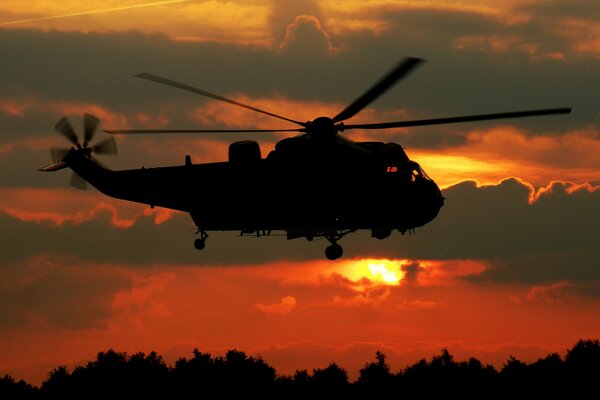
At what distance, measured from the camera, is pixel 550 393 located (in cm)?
17425

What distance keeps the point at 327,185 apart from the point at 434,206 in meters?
7.12

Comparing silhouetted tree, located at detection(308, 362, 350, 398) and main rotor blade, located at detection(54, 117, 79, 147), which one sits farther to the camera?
silhouetted tree, located at detection(308, 362, 350, 398)

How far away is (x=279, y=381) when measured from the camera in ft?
644

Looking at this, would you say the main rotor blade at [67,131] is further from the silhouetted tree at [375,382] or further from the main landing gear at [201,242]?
the silhouetted tree at [375,382]

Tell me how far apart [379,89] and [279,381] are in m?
135

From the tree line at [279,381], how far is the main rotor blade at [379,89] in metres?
116

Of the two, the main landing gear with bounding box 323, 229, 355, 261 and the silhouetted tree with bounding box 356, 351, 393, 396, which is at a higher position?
the silhouetted tree with bounding box 356, 351, 393, 396

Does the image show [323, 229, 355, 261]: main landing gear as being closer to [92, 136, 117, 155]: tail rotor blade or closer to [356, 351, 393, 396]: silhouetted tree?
[92, 136, 117, 155]: tail rotor blade

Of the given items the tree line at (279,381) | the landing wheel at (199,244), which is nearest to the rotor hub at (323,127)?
the landing wheel at (199,244)

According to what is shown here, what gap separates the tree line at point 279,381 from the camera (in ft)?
604

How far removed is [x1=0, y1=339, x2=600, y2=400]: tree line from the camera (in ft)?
604

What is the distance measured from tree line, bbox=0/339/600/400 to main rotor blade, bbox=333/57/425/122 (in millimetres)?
116257

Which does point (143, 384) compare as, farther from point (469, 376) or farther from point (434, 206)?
point (434, 206)

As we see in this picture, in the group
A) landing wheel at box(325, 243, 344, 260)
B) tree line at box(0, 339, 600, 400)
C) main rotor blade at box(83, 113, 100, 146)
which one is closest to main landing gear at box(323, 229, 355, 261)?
landing wheel at box(325, 243, 344, 260)
